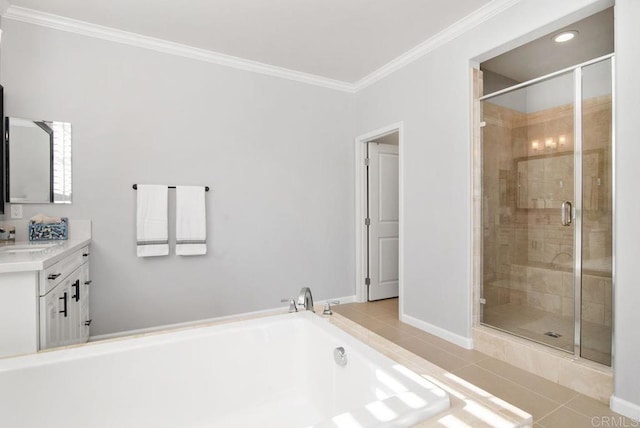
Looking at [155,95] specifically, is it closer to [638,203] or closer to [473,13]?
[473,13]

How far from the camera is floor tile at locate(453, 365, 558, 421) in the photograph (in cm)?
184

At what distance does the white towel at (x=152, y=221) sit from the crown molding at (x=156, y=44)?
4.14 feet

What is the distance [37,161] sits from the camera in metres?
2.59

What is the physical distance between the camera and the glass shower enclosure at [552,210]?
2045 mm

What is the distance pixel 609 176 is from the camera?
200 cm

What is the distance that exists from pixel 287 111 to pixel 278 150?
0.45 m

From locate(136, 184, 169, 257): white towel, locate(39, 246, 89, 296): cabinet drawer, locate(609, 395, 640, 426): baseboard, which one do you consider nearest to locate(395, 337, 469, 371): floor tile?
locate(609, 395, 640, 426): baseboard

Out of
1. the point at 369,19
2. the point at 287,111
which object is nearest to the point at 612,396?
the point at 369,19

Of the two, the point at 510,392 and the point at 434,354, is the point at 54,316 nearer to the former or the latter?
the point at 434,354

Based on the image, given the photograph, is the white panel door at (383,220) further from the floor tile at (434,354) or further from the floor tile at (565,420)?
the floor tile at (565,420)

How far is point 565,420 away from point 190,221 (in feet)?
9.78

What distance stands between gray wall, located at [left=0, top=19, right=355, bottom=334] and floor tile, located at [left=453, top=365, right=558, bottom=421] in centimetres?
188

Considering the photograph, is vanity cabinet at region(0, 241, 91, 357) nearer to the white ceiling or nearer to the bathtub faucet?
the bathtub faucet

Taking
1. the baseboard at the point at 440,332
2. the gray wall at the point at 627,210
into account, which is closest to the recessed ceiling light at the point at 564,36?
the gray wall at the point at 627,210
